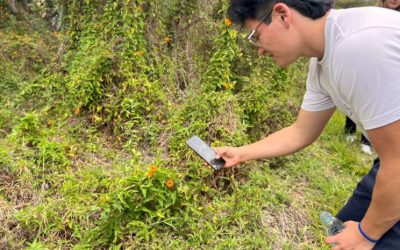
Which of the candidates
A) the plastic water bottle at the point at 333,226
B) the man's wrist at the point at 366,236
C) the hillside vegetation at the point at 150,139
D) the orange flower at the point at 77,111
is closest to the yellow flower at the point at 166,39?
the hillside vegetation at the point at 150,139

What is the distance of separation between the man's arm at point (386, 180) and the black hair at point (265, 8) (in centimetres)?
40

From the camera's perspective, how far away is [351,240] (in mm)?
1376

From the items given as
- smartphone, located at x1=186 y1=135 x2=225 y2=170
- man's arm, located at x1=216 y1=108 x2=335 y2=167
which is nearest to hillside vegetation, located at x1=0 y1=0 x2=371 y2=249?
smartphone, located at x1=186 y1=135 x2=225 y2=170

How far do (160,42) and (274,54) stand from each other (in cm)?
263

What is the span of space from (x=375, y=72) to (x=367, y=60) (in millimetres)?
37

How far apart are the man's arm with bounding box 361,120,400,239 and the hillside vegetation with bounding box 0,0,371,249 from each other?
47.4 inches

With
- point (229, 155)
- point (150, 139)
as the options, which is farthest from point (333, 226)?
point (150, 139)

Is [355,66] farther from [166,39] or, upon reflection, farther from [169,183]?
[166,39]

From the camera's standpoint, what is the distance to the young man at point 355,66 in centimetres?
108

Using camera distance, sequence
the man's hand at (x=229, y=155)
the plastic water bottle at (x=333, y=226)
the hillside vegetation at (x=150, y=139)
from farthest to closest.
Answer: the hillside vegetation at (x=150, y=139) → the man's hand at (x=229, y=155) → the plastic water bottle at (x=333, y=226)

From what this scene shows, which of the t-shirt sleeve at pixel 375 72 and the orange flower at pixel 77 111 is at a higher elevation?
the t-shirt sleeve at pixel 375 72

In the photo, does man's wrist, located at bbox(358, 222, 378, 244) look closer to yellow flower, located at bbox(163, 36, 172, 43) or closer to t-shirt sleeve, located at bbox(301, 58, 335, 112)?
t-shirt sleeve, located at bbox(301, 58, 335, 112)

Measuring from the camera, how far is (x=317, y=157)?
3580mm

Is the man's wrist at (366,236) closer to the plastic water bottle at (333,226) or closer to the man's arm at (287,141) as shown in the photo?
the plastic water bottle at (333,226)
